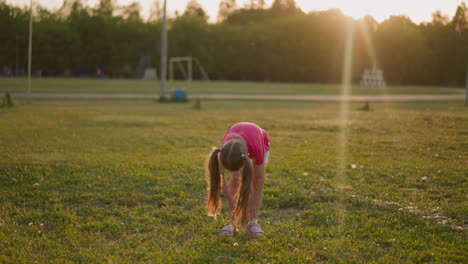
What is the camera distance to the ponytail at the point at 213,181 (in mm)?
3875

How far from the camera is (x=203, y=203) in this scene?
5.43 m

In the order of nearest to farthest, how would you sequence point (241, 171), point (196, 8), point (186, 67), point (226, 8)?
point (241, 171) < point (186, 67) < point (196, 8) < point (226, 8)

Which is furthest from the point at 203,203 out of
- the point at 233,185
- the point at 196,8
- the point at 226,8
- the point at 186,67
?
the point at 226,8

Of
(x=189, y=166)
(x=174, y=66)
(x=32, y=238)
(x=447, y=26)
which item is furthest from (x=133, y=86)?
(x=32, y=238)

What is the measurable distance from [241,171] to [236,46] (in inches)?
2421

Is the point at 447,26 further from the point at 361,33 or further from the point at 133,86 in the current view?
the point at 361,33

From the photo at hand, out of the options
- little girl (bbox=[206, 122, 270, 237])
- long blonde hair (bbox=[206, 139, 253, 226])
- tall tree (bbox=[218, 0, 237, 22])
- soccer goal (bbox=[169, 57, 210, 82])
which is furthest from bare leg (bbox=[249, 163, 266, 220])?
tall tree (bbox=[218, 0, 237, 22])

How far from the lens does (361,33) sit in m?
62.5

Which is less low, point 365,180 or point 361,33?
point 361,33

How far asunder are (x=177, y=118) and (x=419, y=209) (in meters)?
11.0

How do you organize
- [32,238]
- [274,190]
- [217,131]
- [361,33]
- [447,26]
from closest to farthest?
[32,238], [274,190], [217,131], [447,26], [361,33]

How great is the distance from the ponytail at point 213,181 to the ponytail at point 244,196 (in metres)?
0.21

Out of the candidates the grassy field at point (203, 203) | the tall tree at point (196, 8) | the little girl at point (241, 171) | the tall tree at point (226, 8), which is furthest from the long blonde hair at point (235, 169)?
the tall tree at point (226, 8)

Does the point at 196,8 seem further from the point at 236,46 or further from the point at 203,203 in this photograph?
the point at 203,203
